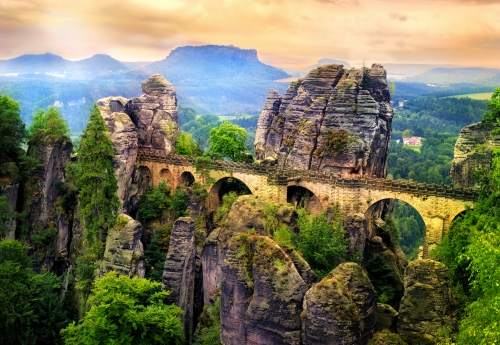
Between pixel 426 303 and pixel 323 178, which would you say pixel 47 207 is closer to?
pixel 323 178

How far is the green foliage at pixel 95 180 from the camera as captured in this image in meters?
33.2

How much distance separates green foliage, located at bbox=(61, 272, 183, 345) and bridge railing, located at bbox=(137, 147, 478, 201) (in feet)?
55.1

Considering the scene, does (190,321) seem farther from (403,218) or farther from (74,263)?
(403,218)

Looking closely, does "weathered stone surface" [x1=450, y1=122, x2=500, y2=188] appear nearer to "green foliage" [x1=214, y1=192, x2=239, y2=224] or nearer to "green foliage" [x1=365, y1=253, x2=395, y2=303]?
"green foliage" [x1=365, y1=253, x2=395, y2=303]

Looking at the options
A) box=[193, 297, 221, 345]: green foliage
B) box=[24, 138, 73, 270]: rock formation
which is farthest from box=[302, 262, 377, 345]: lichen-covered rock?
box=[24, 138, 73, 270]: rock formation

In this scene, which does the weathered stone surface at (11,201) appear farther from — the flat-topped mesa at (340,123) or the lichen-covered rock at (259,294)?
the lichen-covered rock at (259,294)

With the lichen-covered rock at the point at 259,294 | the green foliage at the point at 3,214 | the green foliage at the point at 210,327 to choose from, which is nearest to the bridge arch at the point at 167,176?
the green foliage at the point at 3,214

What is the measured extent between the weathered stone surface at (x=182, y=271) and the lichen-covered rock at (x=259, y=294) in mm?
9303

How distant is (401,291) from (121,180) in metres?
21.7

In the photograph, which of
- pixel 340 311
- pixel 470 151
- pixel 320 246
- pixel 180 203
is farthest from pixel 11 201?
pixel 470 151

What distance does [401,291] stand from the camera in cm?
2992

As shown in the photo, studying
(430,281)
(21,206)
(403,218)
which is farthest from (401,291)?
(403,218)

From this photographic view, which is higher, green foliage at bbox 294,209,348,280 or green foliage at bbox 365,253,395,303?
green foliage at bbox 294,209,348,280

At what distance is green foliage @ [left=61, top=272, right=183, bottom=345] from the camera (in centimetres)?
2141
